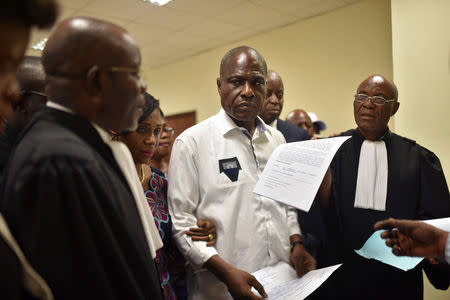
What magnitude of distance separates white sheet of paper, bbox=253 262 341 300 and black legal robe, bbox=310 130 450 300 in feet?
1.49

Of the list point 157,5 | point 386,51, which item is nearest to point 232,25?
point 157,5

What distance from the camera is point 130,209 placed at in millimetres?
Result: 777

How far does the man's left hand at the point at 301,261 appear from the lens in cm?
142

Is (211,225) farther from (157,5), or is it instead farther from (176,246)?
(157,5)

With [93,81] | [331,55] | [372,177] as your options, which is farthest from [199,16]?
[93,81]

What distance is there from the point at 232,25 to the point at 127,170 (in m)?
4.60

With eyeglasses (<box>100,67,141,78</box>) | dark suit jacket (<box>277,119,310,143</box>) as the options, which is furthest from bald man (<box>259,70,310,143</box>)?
eyeglasses (<box>100,67,141,78</box>)

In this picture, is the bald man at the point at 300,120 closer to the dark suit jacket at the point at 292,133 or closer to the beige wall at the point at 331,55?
the beige wall at the point at 331,55

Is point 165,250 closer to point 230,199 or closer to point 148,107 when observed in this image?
point 230,199

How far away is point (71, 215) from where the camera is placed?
0.65m

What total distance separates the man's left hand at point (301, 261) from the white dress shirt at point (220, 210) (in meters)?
0.04

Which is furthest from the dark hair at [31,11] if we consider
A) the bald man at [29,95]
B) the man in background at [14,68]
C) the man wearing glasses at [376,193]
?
the man wearing glasses at [376,193]

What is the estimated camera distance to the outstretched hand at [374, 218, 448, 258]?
4.11ft

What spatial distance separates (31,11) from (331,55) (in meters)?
4.55
